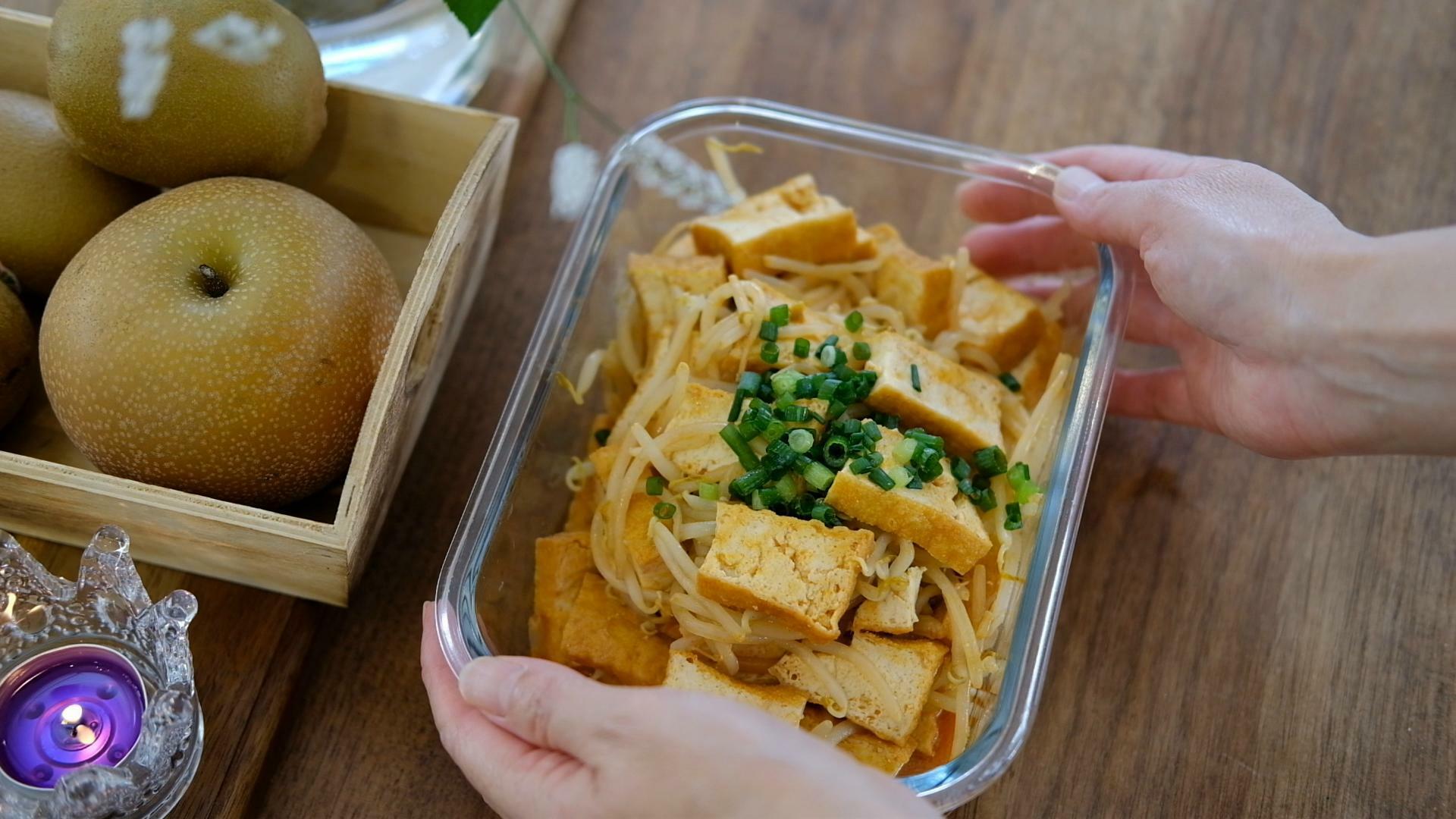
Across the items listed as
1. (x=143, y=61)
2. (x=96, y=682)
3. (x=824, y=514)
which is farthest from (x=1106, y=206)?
(x=96, y=682)

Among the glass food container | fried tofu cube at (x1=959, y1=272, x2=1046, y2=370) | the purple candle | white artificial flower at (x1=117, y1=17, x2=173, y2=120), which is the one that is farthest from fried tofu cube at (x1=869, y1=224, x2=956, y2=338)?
the purple candle

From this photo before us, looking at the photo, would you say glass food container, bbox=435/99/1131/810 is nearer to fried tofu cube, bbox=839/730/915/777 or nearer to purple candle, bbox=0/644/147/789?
fried tofu cube, bbox=839/730/915/777

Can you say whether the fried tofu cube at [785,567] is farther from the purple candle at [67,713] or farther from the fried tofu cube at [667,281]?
the purple candle at [67,713]

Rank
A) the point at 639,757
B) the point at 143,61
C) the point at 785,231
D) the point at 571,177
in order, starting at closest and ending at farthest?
the point at 639,757 < the point at 143,61 < the point at 785,231 < the point at 571,177

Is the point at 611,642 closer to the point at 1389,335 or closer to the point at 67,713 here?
the point at 67,713

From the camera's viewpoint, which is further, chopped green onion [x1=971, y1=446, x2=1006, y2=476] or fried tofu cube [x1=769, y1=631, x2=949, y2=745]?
chopped green onion [x1=971, y1=446, x2=1006, y2=476]

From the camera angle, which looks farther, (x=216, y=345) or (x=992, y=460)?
(x=992, y=460)

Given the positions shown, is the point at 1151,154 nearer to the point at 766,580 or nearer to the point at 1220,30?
the point at 1220,30
